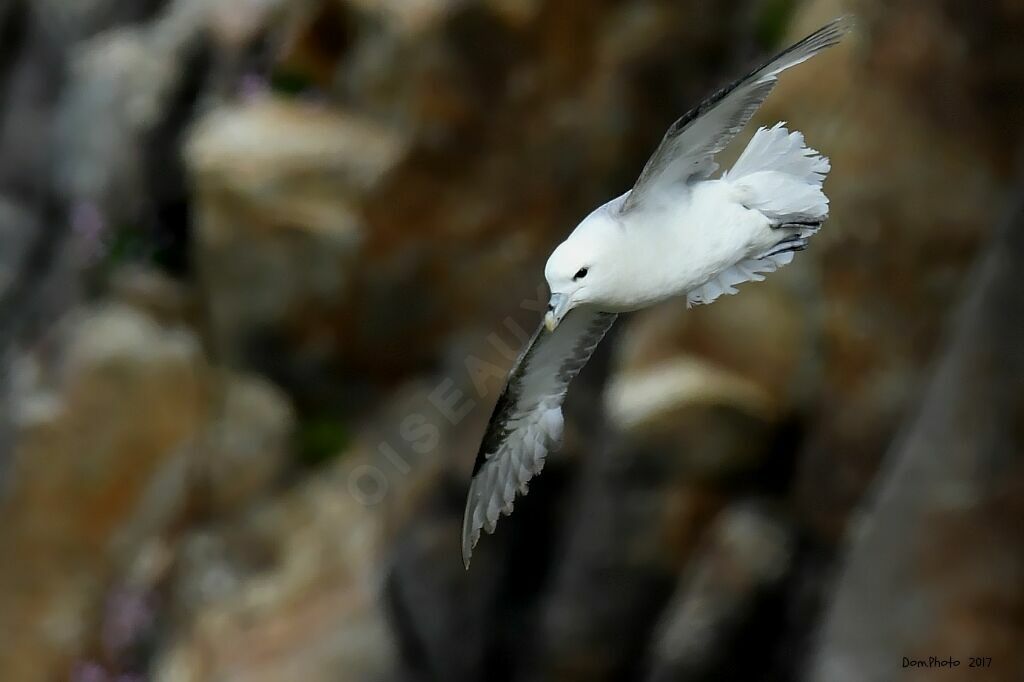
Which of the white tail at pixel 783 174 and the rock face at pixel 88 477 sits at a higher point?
the white tail at pixel 783 174

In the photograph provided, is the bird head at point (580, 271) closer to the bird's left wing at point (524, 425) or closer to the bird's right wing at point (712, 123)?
the bird's right wing at point (712, 123)

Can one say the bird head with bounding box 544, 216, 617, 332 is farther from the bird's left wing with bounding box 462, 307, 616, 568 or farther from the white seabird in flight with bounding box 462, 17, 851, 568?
the bird's left wing with bounding box 462, 307, 616, 568

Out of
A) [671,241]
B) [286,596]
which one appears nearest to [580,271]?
[671,241]

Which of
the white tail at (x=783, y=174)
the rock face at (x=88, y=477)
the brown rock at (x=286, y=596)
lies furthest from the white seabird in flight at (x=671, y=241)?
the rock face at (x=88, y=477)

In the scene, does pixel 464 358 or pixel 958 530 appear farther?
pixel 464 358

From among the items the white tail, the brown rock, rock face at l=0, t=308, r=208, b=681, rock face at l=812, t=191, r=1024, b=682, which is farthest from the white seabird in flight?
rock face at l=0, t=308, r=208, b=681

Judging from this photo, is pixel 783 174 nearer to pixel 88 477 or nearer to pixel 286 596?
Answer: pixel 286 596
